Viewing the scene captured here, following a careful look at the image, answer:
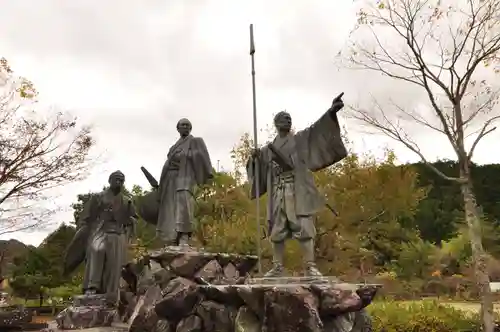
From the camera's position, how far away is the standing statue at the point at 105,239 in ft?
27.8

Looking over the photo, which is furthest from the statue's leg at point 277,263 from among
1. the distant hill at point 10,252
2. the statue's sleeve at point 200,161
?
the distant hill at point 10,252

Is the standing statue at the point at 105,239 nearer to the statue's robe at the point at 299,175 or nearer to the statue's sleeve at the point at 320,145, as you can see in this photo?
the statue's robe at the point at 299,175

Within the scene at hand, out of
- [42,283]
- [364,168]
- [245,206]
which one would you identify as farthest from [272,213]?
[42,283]

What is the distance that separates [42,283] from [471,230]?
1823cm

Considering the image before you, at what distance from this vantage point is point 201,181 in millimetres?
8398

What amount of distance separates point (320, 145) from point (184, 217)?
256 centimetres

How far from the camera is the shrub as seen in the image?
1259 cm

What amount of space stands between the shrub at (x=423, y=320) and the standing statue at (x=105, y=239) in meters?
7.24

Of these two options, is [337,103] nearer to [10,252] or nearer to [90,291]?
[90,291]

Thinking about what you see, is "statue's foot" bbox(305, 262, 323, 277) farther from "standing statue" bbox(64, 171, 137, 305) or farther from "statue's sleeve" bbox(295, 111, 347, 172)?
"standing statue" bbox(64, 171, 137, 305)

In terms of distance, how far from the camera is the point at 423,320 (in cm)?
1266

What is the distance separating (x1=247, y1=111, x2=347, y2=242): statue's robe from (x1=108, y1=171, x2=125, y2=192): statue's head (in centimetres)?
281

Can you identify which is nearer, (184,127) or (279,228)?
(279,228)

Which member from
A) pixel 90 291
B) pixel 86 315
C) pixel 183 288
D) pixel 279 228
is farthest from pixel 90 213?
pixel 279 228
